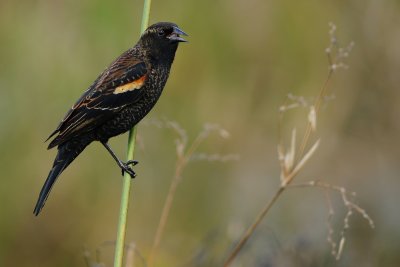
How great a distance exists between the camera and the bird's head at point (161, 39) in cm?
368

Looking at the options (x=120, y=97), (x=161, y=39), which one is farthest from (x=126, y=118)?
(x=161, y=39)

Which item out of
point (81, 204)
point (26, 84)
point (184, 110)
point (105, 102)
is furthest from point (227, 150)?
point (105, 102)

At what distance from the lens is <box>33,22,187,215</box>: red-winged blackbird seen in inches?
137

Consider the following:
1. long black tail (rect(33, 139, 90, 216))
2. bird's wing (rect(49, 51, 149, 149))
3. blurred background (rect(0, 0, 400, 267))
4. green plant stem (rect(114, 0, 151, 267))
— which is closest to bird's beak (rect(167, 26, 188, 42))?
bird's wing (rect(49, 51, 149, 149))

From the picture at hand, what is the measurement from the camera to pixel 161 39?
3.70m

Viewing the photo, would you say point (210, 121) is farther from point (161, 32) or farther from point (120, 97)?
point (120, 97)

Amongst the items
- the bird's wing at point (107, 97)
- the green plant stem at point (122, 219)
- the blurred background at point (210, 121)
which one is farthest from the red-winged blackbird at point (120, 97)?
the blurred background at point (210, 121)

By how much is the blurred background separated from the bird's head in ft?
3.36

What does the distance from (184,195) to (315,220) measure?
36.2 inches

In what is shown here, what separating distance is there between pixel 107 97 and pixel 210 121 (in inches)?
70.1

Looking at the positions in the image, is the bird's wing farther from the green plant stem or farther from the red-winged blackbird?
the green plant stem

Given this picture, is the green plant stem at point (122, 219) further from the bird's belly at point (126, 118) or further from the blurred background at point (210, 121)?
the blurred background at point (210, 121)

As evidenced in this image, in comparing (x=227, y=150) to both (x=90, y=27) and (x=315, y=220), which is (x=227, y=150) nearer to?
(x=315, y=220)

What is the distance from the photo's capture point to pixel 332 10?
552cm
